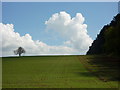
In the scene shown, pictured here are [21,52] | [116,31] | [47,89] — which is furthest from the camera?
[21,52]

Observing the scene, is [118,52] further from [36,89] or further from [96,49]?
[96,49]

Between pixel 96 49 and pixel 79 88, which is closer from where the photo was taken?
pixel 79 88

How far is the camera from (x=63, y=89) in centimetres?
1927

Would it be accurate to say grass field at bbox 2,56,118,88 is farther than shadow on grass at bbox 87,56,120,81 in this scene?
No

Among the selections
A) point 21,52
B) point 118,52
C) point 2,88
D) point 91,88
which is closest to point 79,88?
point 91,88

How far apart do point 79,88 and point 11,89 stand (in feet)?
15.3

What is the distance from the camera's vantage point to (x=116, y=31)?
196 feet

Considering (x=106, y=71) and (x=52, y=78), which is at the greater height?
(x=106, y=71)

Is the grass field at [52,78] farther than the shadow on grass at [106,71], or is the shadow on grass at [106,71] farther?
the shadow on grass at [106,71]

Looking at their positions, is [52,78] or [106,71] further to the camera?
[106,71]

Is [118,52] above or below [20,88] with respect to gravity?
above

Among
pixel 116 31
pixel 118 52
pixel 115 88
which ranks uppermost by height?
pixel 116 31

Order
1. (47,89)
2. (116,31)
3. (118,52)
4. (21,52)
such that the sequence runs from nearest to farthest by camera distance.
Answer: (47,89) → (116,31) → (118,52) → (21,52)

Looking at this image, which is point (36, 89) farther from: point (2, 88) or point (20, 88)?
point (2, 88)
